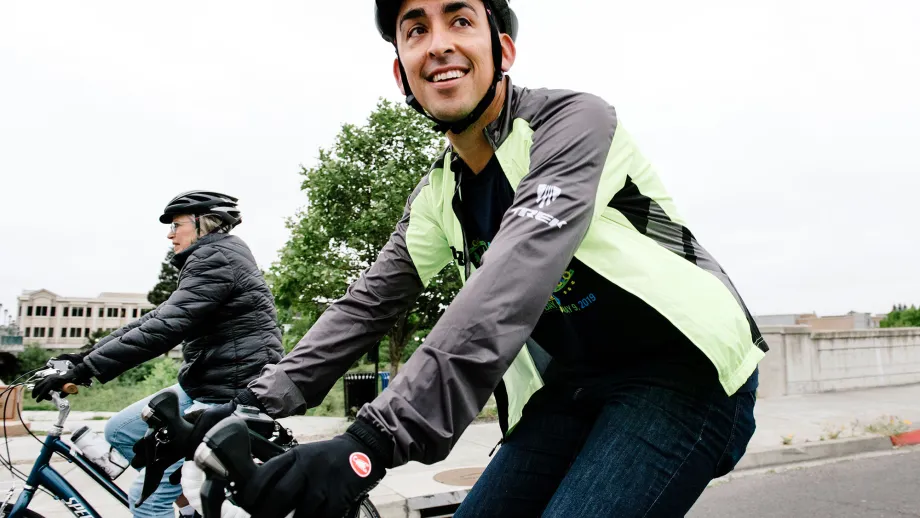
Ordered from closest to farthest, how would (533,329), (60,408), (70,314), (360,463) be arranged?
1. (360,463)
2. (533,329)
3. (60,408)
4. (70,314)

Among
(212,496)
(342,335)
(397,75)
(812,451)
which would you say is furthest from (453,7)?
(812,451)

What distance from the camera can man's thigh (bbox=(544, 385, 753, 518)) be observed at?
1.58 metres

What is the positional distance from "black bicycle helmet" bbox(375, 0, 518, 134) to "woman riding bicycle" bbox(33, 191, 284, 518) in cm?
239

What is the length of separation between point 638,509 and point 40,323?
13892cm

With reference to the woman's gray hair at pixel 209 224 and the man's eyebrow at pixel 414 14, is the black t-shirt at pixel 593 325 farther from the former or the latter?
the woman's gray hair at pixel 209 224

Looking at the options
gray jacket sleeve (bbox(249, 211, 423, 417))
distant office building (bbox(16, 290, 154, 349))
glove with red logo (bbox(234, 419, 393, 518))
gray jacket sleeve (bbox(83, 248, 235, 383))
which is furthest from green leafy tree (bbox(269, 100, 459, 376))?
distant office building (bbox(16, 290, 154, 349))

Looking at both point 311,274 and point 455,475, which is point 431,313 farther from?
point 455,475

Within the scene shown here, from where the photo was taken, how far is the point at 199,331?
3992mm

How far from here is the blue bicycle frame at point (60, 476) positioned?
3.69m

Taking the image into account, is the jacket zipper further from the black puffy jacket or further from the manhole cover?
the manhole cover

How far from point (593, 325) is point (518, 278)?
0.51 metres

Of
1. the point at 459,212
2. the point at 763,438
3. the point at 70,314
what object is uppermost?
the point at 459,212

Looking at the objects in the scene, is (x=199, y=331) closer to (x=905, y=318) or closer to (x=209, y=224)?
(x=209, y=224)

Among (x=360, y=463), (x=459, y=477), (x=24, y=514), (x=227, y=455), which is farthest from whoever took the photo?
(x=459, y=477)
